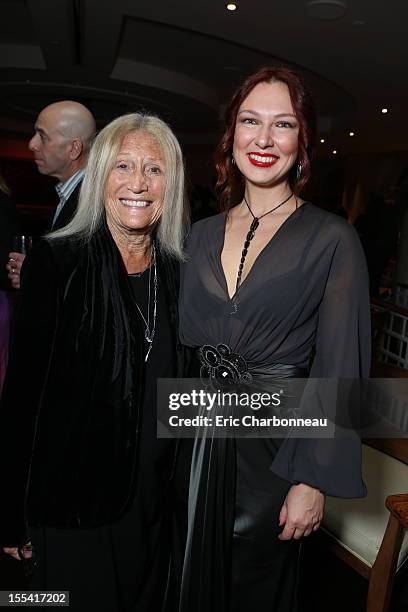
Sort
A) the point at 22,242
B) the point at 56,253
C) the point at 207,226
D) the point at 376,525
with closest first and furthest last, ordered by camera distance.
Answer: the point at 56,253, the point at 207,226, the point at 376,525, the point at 22,242

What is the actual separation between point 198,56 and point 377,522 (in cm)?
675

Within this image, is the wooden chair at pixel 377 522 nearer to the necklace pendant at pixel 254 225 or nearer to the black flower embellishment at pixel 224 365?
the black flower embellishment at pixel 224 365

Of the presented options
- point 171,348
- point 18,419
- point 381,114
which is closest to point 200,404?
point 171,348

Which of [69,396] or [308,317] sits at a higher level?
[308,317]

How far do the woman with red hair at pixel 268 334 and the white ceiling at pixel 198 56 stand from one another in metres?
3.61

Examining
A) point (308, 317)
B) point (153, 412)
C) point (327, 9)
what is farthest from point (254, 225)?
point (327, 9)

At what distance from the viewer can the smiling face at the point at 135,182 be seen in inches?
57.4

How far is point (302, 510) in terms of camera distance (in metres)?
1.33

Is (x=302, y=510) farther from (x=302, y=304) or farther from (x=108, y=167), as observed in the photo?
(x=108, y=167)

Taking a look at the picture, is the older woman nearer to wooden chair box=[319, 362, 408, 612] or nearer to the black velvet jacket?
the black velvet jacket

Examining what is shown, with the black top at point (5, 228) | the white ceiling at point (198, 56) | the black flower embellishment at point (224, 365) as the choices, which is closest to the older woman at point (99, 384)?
the black flower embellishment at point (224, 365)

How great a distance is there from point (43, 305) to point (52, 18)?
16.9ft

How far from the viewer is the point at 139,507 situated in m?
1.49

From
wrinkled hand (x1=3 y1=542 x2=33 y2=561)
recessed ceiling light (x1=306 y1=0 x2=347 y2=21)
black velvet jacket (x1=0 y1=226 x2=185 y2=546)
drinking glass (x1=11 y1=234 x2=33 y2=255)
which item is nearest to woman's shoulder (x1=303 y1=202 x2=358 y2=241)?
black velvet jacket (x1=0 y1=226 x2=185 y2=546)
